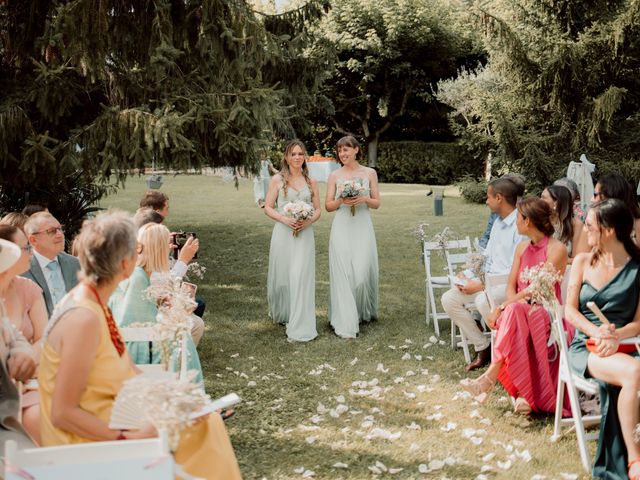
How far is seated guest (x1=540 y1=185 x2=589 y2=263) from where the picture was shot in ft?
21.2

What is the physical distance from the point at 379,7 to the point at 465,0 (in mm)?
5942

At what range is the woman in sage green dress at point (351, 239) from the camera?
26.9ft

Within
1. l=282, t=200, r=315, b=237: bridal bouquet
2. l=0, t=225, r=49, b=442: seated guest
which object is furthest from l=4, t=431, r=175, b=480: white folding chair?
l=282, t=200, r=315, b=237: bridal bouquet

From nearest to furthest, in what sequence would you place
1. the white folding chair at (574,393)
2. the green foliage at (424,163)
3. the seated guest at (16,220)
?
the white folding chair at (574,393)
the seated guest at (16,220)
the green foliage at (424,163)

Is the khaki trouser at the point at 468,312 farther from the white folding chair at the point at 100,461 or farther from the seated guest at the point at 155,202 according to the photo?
the white folding chair at the point at 100,461

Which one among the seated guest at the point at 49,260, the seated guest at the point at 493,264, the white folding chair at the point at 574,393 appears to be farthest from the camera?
the seated guest at the point at 493,264

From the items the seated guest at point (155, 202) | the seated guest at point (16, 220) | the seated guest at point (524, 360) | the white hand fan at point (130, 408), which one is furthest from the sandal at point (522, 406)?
the seated guest at point (16, 220)

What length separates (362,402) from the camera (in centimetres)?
590

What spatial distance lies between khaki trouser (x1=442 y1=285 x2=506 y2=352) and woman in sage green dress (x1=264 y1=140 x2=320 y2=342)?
1.79m

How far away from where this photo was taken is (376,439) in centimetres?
507

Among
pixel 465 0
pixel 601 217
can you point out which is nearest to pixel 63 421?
pixel 601 217

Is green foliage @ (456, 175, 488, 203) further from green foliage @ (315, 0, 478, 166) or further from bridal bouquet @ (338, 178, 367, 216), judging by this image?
bridal bouquet @ (338, 178, 367, 216)

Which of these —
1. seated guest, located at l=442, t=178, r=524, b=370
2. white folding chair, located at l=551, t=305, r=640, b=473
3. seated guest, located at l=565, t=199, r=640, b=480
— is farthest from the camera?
seated guest, located at l=442, t=178, r=524, b=370

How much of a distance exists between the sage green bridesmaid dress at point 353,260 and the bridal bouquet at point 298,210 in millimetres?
419
